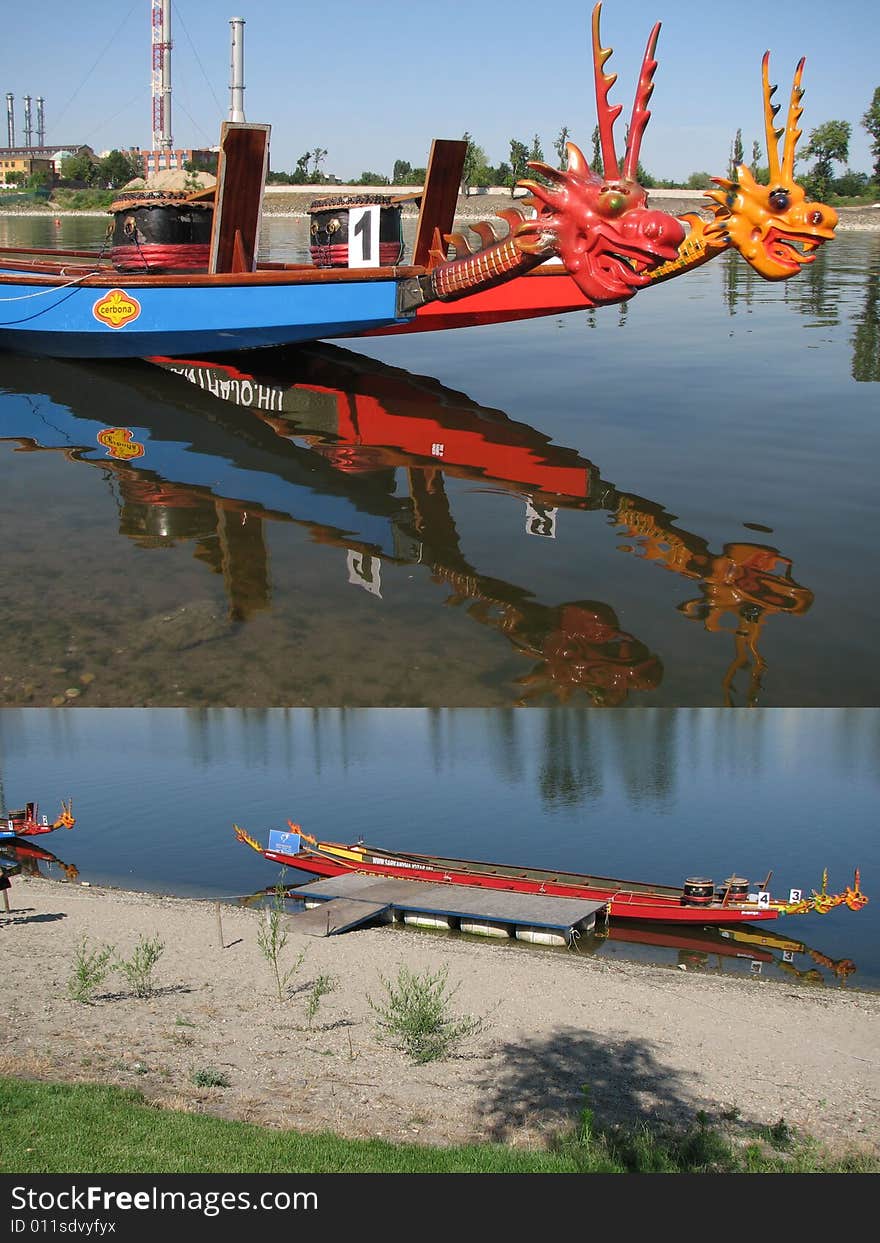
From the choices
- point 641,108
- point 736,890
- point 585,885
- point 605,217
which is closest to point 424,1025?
point 585,885

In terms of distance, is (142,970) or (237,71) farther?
(237,71)

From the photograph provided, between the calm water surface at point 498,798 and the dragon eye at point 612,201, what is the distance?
26.0ft

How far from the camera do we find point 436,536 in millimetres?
10227

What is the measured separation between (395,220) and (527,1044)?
11411mm

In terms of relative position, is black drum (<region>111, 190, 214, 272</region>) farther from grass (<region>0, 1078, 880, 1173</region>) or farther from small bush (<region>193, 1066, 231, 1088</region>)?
grass (<region>0, 1078, 880, 1173</region>)

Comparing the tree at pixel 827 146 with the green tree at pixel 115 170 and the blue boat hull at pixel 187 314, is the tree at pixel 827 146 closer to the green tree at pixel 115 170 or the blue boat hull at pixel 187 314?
the green tree at pixel 115 170

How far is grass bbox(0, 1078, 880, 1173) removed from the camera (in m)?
6.96

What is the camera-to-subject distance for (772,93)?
1133 centimetres

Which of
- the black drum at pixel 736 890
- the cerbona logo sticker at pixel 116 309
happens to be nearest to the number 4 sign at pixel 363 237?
the cerbona logo sticker at pixel 116 309

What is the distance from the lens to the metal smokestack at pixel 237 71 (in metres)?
16.7

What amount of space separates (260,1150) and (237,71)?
15608 mm

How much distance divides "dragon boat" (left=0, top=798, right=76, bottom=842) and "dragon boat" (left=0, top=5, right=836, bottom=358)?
7.64 meters

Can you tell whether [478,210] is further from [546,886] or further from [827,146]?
[546,886]

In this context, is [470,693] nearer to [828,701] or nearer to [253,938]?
[828,701]
